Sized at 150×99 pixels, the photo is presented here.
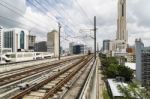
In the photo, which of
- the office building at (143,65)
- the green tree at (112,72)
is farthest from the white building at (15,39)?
the green tree at (112,72)

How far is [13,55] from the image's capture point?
76125mm

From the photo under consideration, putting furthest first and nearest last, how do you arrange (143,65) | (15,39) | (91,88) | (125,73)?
(15,39)
(143,65)
(125,73)
(91,88)

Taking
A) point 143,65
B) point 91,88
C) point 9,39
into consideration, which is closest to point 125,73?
point 91,88

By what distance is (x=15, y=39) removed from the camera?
17850cm

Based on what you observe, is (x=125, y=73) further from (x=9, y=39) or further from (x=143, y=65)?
(x=9, y=39)


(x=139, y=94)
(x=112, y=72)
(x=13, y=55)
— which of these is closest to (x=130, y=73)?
(x=112, y=72)

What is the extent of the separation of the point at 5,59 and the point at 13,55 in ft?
13.8

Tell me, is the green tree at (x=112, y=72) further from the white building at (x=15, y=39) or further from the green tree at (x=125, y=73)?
the white building at (x=15, y=39)

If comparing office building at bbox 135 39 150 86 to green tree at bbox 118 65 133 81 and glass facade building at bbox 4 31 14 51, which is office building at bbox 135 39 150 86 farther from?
glass facade building at bbox 4 31 14 51

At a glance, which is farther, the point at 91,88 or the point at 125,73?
the point at 125,73

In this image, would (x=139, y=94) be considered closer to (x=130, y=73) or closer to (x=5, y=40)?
(x=130, y=73)

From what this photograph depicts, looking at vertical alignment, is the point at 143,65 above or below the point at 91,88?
below

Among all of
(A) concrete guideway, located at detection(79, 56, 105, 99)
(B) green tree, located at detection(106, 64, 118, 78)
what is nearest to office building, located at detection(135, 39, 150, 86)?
(B) green tree, located at detection(106, 64, 118, 78)

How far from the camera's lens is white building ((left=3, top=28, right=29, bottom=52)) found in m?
180
